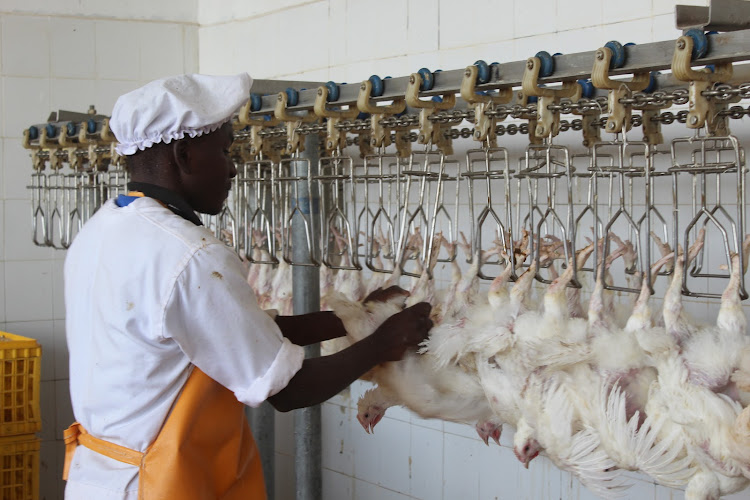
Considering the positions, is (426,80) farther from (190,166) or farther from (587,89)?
(190,166)

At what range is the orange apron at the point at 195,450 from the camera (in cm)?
195

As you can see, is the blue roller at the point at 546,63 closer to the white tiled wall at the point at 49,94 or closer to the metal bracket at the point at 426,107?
the metal bracket at the point at 426,107

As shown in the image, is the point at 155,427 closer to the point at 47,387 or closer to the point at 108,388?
the point at 108,388

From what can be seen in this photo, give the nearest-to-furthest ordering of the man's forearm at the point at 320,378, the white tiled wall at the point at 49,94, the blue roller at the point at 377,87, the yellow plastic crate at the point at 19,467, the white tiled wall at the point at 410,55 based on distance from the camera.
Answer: the man's forearm at the point at 320,378 → the blue roller at the point at 377,87 → the white tiled wall at the point at 410,55 → the yellow plastic crate at the point at 19,467 → the white tiled wall at the point at 49,94

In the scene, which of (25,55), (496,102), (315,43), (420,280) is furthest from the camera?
(25,55)

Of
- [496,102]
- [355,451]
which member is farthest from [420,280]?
[355,451]

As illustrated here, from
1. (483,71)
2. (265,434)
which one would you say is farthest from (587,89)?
(265,434)

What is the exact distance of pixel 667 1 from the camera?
287 centimetres

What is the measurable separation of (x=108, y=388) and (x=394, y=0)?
2571 millimetres

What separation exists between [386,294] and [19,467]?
7.56ft

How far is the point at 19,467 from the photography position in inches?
156

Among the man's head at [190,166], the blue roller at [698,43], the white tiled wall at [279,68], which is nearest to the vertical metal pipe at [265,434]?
the white tiled wall at [279,68]

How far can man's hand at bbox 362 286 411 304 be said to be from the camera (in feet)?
8.64

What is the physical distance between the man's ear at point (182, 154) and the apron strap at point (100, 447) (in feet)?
2.18
